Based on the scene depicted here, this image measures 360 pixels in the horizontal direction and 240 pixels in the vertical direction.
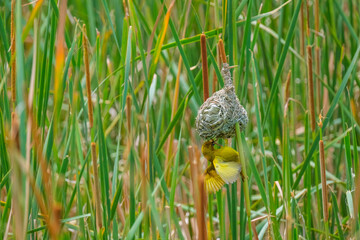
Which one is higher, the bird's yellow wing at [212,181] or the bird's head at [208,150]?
the bird's head at [208,150]

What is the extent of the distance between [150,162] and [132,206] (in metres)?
0.08

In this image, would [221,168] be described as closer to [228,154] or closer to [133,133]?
[228,154]

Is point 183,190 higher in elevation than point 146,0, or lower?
lower

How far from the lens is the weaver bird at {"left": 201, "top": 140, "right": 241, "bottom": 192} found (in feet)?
2.20

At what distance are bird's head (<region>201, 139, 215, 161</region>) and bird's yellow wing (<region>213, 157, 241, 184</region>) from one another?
3 centimetres

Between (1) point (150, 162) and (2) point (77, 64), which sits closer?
(1) point (150, 162)

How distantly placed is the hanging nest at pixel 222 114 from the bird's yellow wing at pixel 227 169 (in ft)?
0.16

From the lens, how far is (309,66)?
3.43 ft

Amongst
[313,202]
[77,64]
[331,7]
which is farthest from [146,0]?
[313,202]

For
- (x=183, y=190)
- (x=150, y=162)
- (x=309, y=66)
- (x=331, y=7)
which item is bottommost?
(x=183, y=190)

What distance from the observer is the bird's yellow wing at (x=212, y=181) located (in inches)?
27.4

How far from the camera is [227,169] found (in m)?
0.67

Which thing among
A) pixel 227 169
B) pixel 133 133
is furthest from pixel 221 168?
pixel 133 133

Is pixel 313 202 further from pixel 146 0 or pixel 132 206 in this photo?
Answer: pixel 146 0
